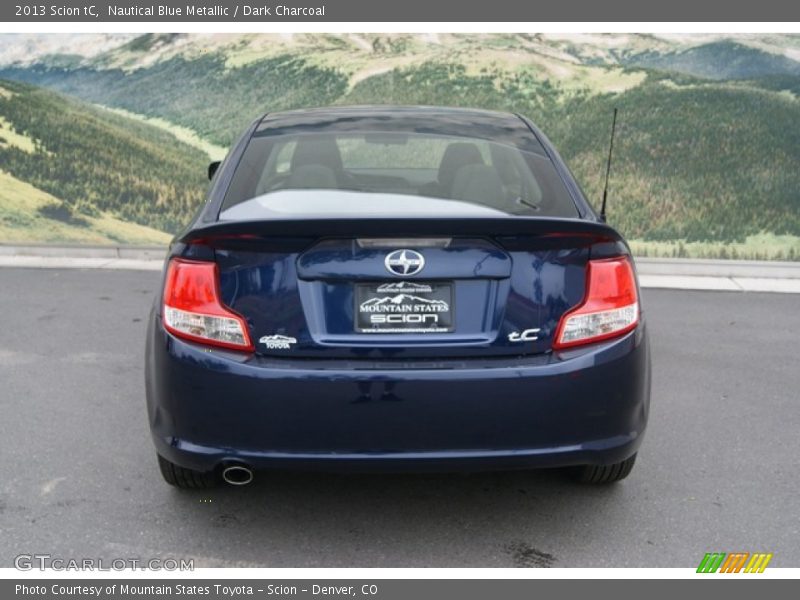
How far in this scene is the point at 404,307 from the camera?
306cm

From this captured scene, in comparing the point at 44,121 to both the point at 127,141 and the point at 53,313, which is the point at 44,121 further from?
the point at 53,313

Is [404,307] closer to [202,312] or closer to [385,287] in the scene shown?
[385,287]

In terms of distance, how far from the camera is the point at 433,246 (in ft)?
10.0

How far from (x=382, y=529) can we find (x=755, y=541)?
1393 mm

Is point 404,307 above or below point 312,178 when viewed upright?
below

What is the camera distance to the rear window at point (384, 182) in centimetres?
355

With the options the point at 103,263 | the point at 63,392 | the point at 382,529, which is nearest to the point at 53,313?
the point at 63,392

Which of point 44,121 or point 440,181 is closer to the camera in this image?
point 440,181

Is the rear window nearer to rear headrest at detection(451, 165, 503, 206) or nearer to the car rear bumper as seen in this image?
rear headrest at detection(451, 165, 503, 206)

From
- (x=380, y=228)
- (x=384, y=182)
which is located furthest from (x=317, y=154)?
(x=380, y=228)

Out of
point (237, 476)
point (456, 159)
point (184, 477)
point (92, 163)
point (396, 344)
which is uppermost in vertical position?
point (456, 159)

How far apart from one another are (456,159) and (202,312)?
61.3 inches

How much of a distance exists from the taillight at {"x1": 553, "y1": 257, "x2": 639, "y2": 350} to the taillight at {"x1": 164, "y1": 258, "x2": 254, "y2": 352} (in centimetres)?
107

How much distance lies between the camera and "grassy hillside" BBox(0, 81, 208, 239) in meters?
12.6
